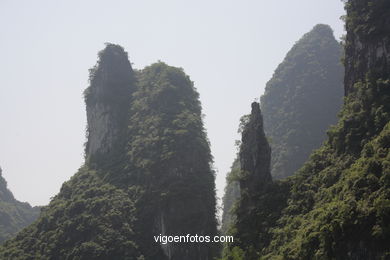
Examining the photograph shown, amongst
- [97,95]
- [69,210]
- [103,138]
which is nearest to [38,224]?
[69,210]

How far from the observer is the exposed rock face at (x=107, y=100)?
83.9m

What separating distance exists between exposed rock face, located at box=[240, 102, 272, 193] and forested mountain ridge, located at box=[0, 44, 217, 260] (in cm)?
967

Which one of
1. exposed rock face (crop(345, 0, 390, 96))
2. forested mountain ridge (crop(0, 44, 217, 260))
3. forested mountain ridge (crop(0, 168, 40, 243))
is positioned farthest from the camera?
forested mountain ridge (crop(0, 168, 40, 243))

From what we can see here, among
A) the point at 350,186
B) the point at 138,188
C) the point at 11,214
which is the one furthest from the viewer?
the point at 11,214

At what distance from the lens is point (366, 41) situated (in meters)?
54.6

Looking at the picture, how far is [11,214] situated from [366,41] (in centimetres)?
9191

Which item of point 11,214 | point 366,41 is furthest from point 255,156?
point 11,214

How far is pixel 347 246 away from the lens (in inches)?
1521

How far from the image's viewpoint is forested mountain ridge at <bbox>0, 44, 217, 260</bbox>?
214 feet

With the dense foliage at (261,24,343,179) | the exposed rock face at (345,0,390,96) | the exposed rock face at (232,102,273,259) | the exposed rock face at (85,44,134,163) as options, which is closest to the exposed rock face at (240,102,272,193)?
the exposed rock face at (232,102,273,259)

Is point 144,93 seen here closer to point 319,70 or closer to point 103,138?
point 103,138

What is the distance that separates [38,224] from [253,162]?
29.7 m

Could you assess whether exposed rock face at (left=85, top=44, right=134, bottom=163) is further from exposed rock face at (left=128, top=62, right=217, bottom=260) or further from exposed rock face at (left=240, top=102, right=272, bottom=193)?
exposed rock face at (left=240, top=102, right=272, bottom=193)

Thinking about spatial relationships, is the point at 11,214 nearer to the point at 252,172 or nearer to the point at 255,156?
the point at 252,172
